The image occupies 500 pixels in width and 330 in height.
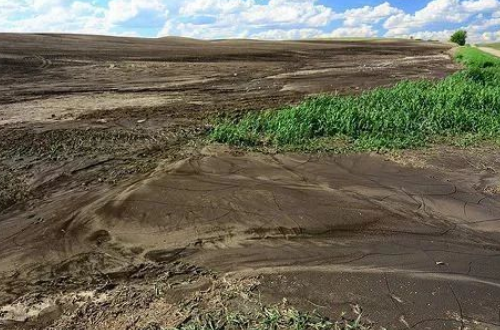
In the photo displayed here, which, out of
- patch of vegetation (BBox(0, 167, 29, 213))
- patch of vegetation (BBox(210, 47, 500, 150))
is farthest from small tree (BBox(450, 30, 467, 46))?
patch of vegetation (BBox(0, 167, 29, 213))

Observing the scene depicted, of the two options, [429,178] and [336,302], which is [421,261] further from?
[429,178]

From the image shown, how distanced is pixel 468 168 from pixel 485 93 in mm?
5605

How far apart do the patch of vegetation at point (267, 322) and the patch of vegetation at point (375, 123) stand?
493 centimetres

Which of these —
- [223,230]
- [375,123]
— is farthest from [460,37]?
[223,230]

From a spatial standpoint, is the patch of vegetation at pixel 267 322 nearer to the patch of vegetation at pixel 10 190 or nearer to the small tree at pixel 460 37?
the patch of vegetation at pixel 10 190

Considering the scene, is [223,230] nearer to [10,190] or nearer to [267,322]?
[267,322]

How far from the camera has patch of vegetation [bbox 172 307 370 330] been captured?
144 inches

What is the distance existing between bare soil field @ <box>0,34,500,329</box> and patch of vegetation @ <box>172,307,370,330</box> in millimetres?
116

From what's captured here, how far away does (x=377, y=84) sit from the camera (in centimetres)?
1712

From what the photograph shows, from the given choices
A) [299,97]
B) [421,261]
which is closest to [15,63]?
[299,97]

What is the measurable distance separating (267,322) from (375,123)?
6690mm

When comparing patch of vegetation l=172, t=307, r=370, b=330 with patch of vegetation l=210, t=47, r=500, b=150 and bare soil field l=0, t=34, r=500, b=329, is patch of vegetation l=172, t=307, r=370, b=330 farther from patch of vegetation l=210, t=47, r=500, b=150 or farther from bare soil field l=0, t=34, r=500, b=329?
patch of vegetation l=210, t=47, r=500, b=150

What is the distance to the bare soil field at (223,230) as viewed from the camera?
4055 mm

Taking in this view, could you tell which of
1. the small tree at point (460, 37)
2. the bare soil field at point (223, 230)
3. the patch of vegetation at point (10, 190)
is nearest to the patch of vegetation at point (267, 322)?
the bare soil field at point (223, 230)
